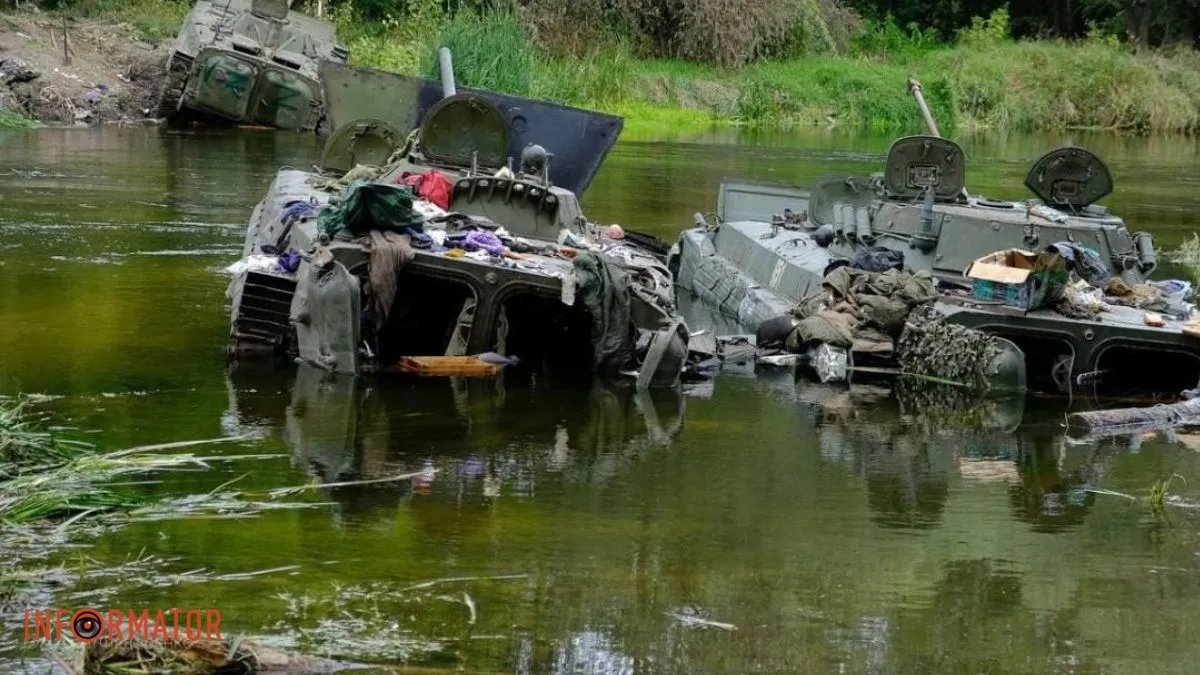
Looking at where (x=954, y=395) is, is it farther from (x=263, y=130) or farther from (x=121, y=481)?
(x=263, y=130)

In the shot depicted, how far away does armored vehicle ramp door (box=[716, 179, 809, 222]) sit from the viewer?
20406 mm

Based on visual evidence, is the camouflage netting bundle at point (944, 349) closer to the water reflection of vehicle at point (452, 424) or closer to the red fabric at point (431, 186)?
the water reflection of vehicle at point (452, 424)

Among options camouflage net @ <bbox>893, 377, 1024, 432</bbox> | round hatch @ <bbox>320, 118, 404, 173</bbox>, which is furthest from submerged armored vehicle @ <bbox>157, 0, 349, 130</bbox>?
camouflage net @ <bbox>893, 377, 1024, 432</bbox>

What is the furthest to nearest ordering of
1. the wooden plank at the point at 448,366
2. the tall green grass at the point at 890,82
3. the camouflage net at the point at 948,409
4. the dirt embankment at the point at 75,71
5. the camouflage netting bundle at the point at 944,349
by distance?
the tall green grass at the point at 890,82, the dirt embankment at the point at 75,71, the camouflage netting bundle at the point at 944,349, the wooden plank at the point at 448,366, the camouflage net at the point at 948,409

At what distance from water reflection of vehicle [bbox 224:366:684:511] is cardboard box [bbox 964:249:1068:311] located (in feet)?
9.11

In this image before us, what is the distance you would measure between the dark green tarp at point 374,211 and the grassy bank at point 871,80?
2273 centimetres

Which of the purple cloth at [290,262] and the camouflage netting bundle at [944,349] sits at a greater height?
the purple cloth at [290,262]

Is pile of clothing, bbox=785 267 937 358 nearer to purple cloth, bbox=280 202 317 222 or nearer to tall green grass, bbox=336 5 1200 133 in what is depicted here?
purple cloth, bbox=280 202 317 222

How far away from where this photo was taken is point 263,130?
34188mm

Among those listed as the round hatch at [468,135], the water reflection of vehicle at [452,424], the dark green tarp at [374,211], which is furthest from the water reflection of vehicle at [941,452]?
the round hatch at [468,135]

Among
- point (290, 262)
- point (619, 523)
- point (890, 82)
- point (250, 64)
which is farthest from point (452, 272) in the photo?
point (890, 82)

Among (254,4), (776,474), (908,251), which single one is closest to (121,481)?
(776,474)

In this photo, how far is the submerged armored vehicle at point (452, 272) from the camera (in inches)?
526

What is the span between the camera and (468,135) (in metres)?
16.6
